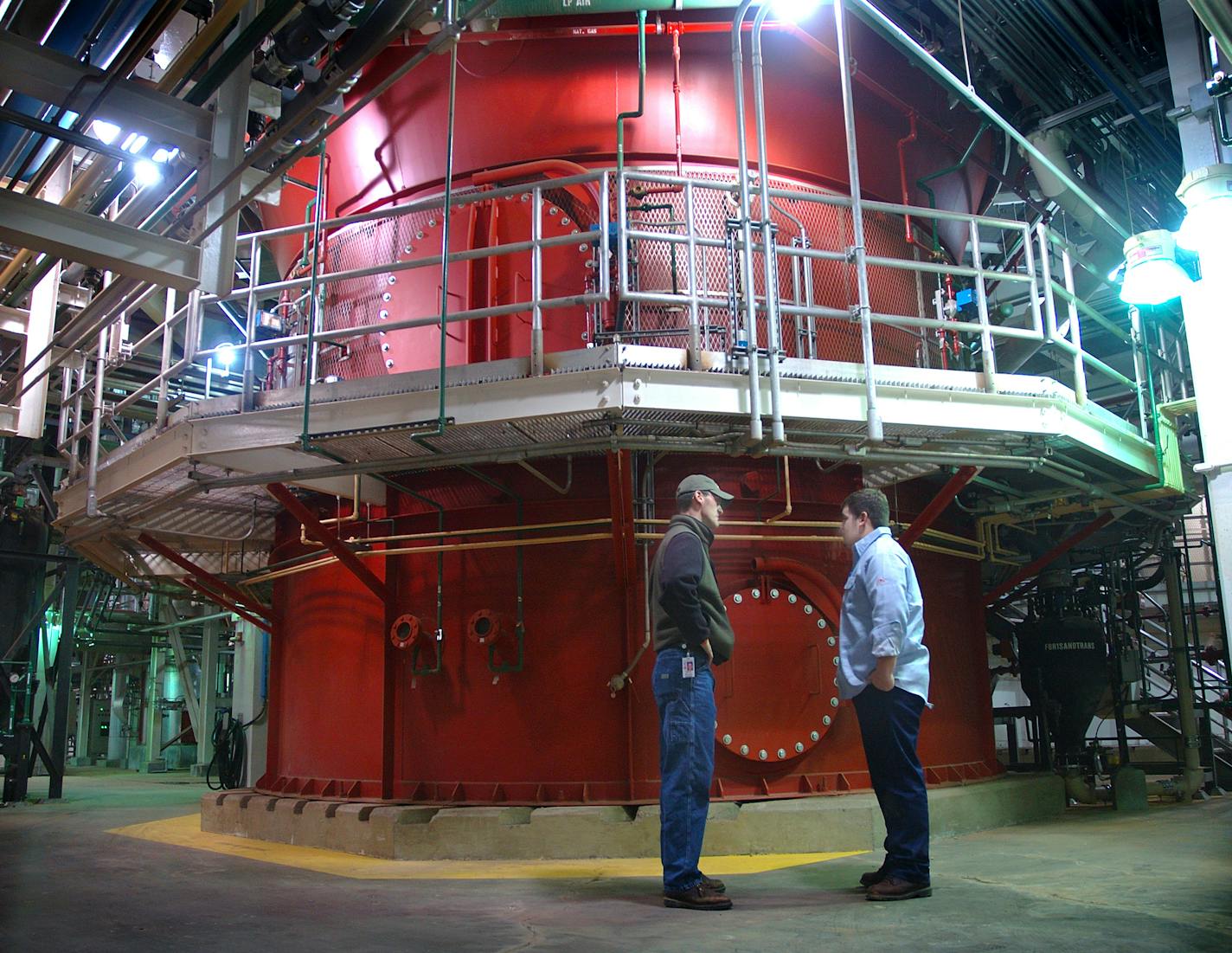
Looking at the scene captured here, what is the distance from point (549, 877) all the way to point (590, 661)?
1768 mm

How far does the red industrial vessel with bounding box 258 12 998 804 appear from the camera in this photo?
743 centimetres

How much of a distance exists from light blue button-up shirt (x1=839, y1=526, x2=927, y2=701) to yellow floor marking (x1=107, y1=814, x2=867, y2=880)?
1776 mm

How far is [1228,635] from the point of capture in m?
5.61

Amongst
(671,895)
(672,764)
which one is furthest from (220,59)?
(671,895)

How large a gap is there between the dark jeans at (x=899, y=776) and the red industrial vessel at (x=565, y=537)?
2331 mm

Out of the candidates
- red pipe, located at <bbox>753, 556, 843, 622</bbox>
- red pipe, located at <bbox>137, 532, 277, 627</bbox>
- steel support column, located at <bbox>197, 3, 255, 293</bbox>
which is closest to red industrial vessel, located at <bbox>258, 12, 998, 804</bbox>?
red pipe, located at <bbox>753, 556, 843, 622</bbox>

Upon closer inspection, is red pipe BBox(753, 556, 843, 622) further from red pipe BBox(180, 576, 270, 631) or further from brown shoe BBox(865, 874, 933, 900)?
red pipe BBox(180, 576, 270, 631)

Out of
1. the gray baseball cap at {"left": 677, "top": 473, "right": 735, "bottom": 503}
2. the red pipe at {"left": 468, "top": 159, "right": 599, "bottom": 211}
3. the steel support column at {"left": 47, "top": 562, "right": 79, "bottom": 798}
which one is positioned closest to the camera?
the gray baseball cap at {"left": 677, "top": 473, "right": 735, "bottom": 503}

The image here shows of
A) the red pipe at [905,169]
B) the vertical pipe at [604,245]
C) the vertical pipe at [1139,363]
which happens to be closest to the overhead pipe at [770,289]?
the vertical pipe at [604,245]

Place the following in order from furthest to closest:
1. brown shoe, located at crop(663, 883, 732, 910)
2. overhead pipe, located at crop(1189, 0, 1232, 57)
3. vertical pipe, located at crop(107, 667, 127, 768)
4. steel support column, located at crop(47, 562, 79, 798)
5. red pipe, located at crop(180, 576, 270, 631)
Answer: vertical pipe, located at crop(107, 667, 127, 768), steel support column, located at crop(47, 562, 79, 798), red pipe, located at crop(180, 576, 270, 631), brown shoe, located at crop(663, 883, 732, 910), overhead pipe, located at crop(1189, 0, 1232, 57)

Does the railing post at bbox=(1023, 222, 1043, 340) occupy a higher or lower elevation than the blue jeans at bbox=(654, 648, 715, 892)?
higher

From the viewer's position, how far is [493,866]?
21.8ft

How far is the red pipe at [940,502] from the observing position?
7367 mm

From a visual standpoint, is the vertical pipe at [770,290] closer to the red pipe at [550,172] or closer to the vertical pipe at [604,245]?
the vertical pipe at [604,245]
